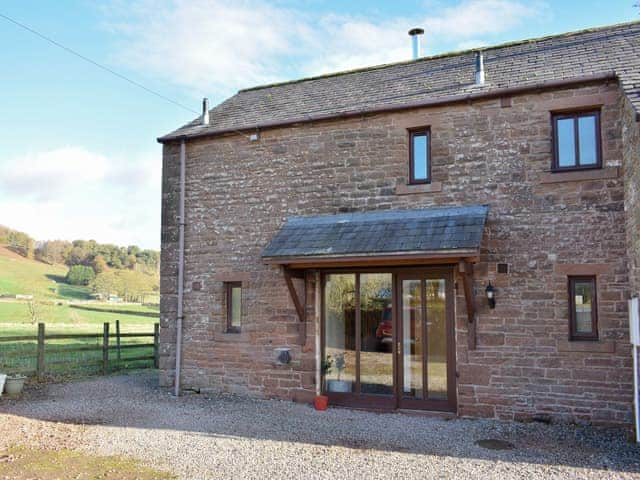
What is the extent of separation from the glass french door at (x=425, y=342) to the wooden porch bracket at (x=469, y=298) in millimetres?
363

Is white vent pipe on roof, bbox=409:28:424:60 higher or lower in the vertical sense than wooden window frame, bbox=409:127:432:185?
higher

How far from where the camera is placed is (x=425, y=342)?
902cm

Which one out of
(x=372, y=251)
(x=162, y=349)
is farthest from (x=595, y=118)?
(x=162, y=349)

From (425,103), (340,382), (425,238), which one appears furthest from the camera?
(340,382)

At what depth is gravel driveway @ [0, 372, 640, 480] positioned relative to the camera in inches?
244

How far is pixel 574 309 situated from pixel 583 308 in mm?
123

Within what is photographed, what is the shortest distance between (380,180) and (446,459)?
15.8ft

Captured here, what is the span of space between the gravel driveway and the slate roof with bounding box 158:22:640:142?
484 centimetres

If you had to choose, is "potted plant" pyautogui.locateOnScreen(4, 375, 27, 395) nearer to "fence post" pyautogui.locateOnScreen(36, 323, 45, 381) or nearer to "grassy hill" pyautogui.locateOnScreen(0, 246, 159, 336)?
"fence post" pyautogui.locateOnScreen(36, 323, 45, 381)

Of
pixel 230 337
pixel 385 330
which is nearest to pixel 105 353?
pixel 230 337

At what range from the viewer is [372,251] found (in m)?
8.34

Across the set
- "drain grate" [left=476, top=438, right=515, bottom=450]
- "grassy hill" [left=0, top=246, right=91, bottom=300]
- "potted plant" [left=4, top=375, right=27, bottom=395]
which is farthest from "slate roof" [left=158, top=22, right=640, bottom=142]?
"grassy hill" [left=0, top=246, right=91, bottom=300]

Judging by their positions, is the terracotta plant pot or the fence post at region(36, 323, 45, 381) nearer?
the terracotta plant pot

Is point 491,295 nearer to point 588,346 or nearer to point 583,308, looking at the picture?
point 583,308
